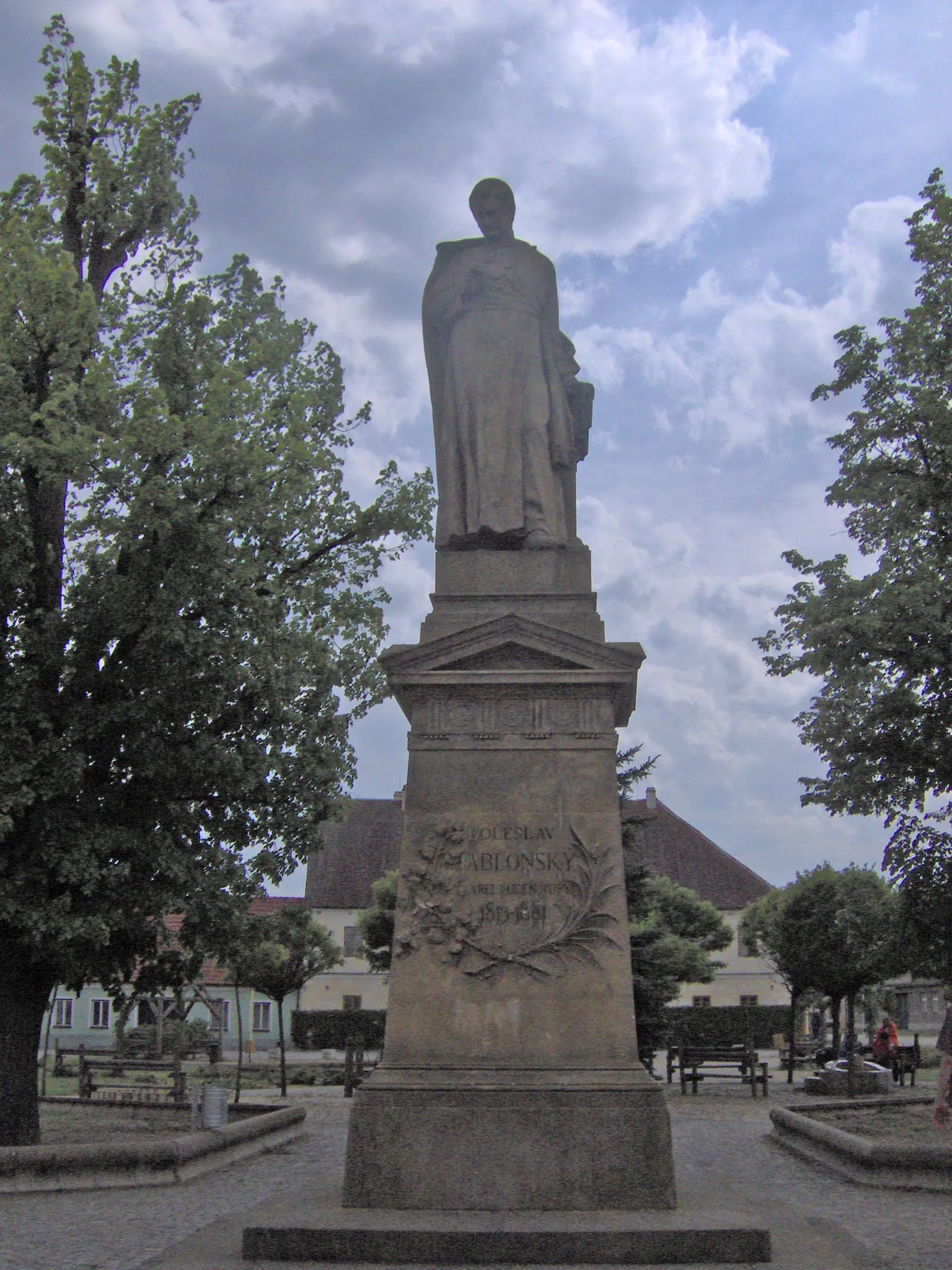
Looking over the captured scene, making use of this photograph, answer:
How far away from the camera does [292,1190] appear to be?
10359mm

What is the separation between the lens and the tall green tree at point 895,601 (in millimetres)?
19250

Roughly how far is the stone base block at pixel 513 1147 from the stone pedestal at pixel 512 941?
0.01 metres

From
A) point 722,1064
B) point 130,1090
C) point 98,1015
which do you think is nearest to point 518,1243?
point 130,1090

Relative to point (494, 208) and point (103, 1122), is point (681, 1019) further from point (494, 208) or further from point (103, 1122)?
point (494, 208)

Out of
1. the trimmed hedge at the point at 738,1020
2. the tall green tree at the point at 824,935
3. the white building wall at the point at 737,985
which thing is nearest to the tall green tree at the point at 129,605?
the tall green tree at the point at 824,935

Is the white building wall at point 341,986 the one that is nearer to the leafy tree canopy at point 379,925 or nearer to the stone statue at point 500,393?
the leafy tree canopy at point 379,925

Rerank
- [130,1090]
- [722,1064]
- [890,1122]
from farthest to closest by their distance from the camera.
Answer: [722,1064]
[130,1090]
[890,1122]

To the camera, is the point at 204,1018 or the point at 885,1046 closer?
the point at 885,1046

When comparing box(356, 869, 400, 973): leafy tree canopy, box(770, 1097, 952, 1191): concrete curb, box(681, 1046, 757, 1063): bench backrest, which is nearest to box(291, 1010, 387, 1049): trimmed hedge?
box(356, 869, 400, 973): leafy tree canopy

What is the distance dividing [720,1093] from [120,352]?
17.7 m

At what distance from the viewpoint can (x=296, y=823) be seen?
55.7ft

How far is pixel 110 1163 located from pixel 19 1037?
2.67 metres

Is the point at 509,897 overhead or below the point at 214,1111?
overhead

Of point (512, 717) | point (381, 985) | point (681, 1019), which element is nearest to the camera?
point (512, 717)
